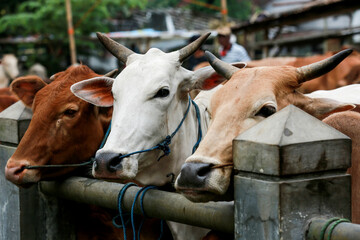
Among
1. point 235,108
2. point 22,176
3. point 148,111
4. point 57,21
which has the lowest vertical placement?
point 57,21

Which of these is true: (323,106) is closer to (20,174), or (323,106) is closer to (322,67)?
(322,67)

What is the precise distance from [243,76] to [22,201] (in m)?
1.78

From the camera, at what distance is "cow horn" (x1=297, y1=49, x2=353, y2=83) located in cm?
270

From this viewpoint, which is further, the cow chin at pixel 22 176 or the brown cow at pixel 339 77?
the brown cow at pixel 339 77

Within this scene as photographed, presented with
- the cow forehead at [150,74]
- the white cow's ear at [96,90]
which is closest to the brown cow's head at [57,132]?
the white cow's ear at [96,90]

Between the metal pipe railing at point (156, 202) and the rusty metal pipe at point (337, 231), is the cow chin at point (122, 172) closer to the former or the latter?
the metal pipe railing at point (156, 202)

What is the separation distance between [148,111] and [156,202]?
2.15 feet

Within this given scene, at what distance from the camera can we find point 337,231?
1899mm

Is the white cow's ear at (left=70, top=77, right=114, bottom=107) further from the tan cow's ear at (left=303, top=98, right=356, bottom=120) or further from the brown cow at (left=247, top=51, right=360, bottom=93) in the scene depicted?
the brown cow at (left=247, top=51, right=360, bottom=93)

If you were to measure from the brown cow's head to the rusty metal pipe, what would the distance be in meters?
2.03

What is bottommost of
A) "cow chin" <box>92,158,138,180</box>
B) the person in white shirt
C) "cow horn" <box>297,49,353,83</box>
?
the person in white shirt

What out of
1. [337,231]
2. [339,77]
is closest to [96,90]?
[337,231]

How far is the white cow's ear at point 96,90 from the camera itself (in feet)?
11.7

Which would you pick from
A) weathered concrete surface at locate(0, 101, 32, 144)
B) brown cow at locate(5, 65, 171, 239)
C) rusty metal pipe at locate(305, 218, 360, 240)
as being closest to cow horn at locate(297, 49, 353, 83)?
rusty metal pipe at locate(305, 218, 360, 240)
